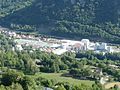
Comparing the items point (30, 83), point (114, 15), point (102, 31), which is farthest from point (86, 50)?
point (30, 83)

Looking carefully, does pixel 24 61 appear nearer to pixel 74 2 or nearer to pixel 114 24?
pixel 114 24

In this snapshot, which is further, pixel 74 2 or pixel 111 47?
pixel 74 2

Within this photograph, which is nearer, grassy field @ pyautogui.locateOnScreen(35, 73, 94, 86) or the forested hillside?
grassy field @ pyautogui.locateOnScreen(35, 73, 94, 86)

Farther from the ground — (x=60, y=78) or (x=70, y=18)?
(x=70, y=18)

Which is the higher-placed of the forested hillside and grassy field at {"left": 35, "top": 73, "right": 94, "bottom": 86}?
the forested hillside

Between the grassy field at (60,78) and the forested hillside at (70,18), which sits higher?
the forested hillside at (70,18)

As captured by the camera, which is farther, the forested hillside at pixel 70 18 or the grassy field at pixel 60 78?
the forested hillside at pixel 70 18

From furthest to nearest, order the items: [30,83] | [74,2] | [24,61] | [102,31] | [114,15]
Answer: [74,2] < [114,15] < [102,31] < [24,61] < [30,83]

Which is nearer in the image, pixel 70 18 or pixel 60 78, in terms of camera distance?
pixel 60 78
